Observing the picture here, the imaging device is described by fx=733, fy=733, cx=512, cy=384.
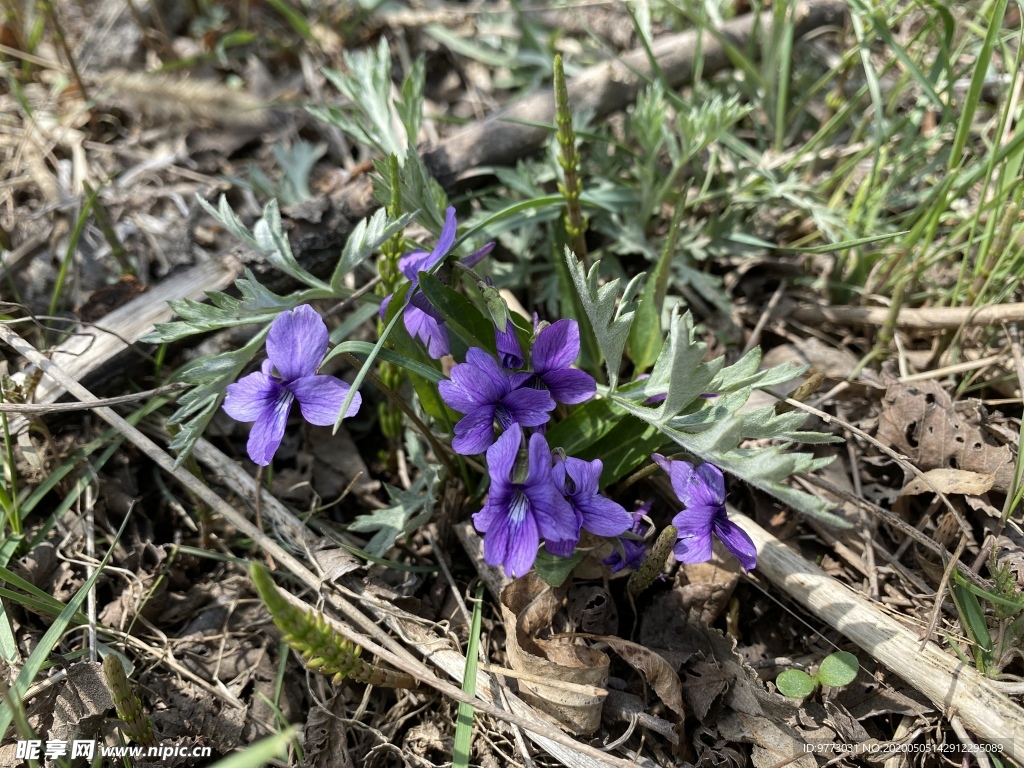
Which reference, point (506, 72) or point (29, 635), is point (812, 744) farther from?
point (506, 72)

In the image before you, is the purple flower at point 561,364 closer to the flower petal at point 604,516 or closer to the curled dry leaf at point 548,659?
the flower petal at point 604,516

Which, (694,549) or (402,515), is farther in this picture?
(402,515)

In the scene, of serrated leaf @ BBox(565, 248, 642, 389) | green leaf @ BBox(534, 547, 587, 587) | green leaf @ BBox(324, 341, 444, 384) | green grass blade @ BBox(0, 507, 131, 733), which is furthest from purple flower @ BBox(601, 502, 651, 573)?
green grass blade @ BBox(0, 507, 131, 733)

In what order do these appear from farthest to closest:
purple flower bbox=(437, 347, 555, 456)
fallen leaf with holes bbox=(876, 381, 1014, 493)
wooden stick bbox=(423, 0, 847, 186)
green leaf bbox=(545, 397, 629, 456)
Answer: wooden stick bbox=(423, 0, 847, 186) < fallen leaf with holes bbox=(876, 381, 1014, 493) < green leaf bbox=(545, 397, 629, 456) < purple flower bbox=(437, 347, 555, 456)

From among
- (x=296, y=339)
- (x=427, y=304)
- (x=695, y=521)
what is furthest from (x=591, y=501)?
(x=296, y=339)

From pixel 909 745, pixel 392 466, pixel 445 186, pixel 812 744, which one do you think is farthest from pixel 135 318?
pixel 909 745

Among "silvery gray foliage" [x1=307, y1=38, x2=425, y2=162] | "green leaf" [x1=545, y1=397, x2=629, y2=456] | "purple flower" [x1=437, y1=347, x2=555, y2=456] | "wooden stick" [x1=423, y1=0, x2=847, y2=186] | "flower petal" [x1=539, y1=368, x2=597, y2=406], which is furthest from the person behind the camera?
"wooden stick" [x1=423, y1=0, x2=847, y2=186]

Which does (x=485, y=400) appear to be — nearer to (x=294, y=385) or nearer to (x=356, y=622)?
(x=294, y=385)

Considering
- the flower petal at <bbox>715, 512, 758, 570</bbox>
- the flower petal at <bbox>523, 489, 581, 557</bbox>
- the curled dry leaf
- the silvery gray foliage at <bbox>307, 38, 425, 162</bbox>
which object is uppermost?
the silvery gray foliage at <bbox>307, 38, 425, 162</bbox>

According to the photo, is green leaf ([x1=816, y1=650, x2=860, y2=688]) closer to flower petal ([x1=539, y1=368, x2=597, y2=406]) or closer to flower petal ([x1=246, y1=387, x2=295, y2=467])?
flower petal ([x1=539, y1=368, x2=597, y2=406])
